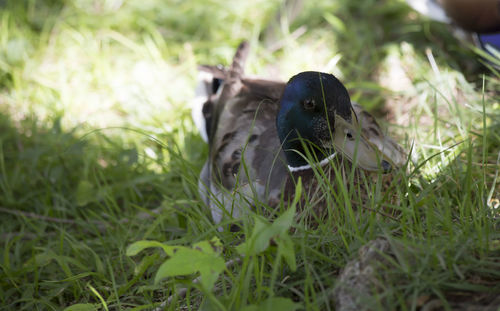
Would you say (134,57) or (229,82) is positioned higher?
(134,57)

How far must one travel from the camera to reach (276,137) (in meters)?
2.55

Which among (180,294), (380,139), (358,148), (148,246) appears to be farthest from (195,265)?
(380,139)

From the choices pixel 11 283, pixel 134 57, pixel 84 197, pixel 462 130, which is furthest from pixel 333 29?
pixel 11 283

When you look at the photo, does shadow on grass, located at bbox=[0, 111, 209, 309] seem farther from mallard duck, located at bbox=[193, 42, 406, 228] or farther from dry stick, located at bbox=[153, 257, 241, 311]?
dry stick, located at bbox=[153, 257, 241, 311]

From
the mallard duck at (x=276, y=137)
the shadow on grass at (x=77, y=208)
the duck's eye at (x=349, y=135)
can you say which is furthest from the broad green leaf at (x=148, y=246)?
the duck's eye at (x=349, y=135)

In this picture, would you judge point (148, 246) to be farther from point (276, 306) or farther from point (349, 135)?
point (349, 135)

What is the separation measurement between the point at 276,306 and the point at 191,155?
6.58 ft

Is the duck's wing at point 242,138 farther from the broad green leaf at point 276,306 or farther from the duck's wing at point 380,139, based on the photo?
the broad green leaf at point 276,306

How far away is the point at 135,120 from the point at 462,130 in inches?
86.1

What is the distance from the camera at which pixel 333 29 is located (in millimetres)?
4527

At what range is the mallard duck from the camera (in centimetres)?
209

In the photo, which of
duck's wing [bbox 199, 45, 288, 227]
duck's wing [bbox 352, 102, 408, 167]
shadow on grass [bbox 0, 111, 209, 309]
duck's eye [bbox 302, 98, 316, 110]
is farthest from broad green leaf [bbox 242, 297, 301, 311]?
duck's wing [bbox 352, 102, 408, 167]

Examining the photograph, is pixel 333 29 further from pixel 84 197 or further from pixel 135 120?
pixel 84 197

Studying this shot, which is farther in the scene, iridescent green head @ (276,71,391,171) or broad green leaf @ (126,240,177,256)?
iridescent green head @ (276,71,391,171)
